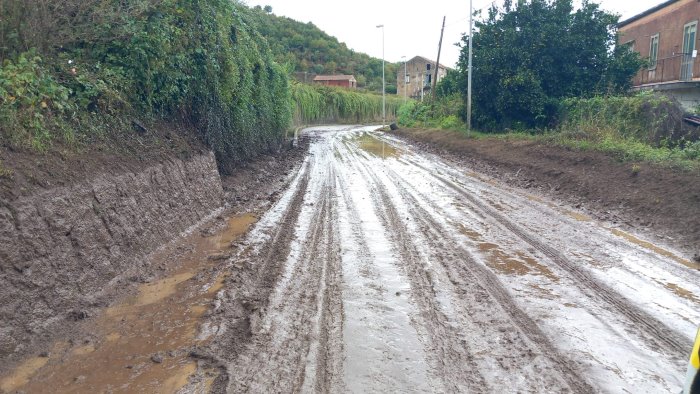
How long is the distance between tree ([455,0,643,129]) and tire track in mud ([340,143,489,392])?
50.7ft

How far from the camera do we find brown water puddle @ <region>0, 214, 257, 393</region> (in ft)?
12.7

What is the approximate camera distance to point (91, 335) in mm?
4664

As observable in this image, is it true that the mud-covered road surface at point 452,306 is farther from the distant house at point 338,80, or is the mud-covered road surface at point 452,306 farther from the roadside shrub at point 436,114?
the distant house at point 338,80

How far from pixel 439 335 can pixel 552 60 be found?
19.7 meters

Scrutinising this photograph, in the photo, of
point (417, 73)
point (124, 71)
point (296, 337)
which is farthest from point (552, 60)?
point (417, 73)

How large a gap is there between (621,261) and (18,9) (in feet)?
27.6

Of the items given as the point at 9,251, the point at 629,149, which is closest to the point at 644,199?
the point at 629,149

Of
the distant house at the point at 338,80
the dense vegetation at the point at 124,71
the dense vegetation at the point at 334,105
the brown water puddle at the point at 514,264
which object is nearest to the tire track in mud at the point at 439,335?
the brown water puddle at the point at 514,264

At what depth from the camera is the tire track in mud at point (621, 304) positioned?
436 cm

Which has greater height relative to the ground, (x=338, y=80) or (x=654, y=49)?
(x=338, y=80)

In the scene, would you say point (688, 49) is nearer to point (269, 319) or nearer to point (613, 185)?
point (613, 185)

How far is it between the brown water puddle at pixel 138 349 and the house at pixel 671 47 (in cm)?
1922

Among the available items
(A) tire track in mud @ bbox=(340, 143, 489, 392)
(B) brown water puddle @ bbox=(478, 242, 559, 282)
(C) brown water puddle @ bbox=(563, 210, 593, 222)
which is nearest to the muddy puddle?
(B) brown water puddle @ bbox=(478, 242, 559, 282)

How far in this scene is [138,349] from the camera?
4.42 m
